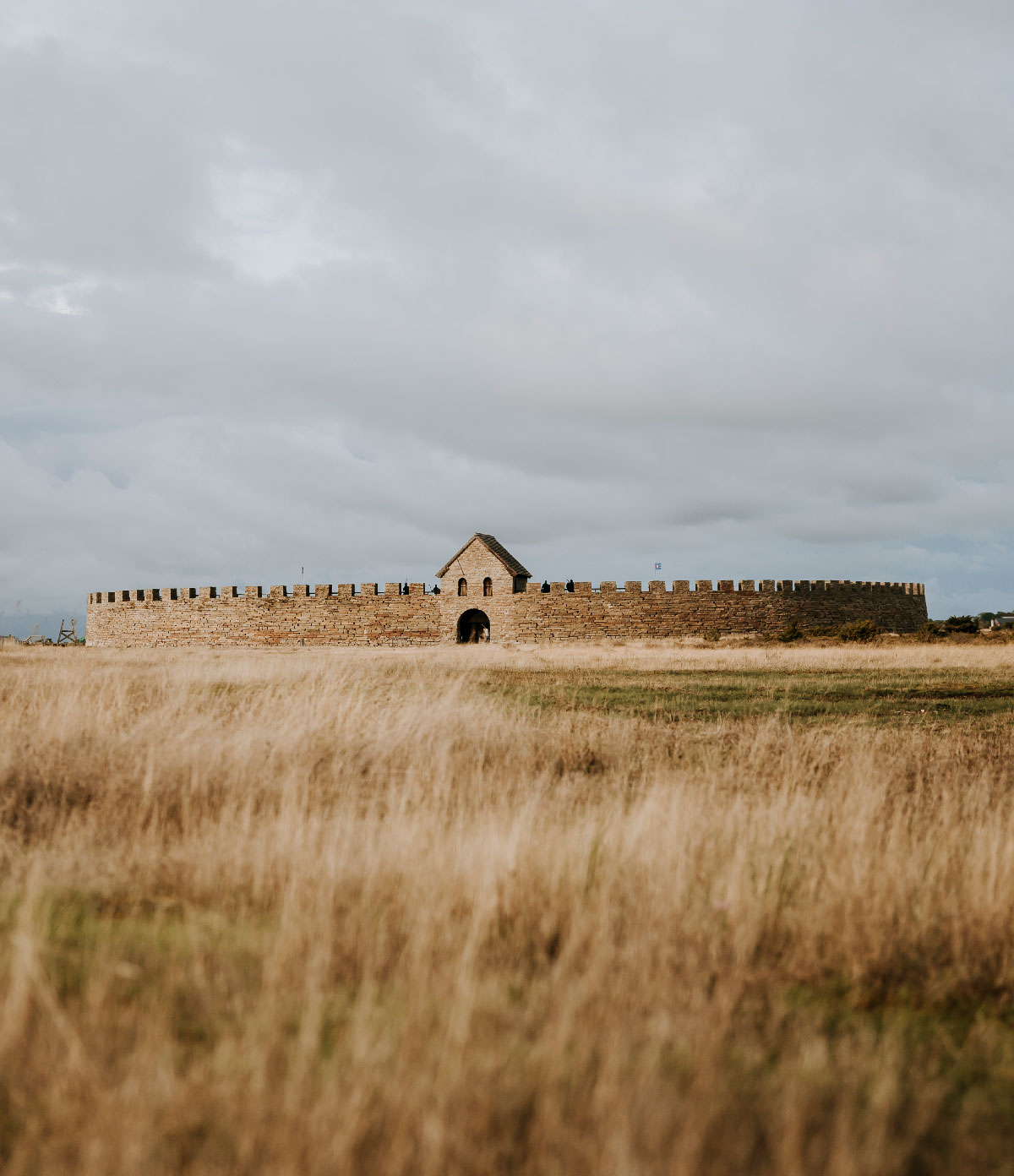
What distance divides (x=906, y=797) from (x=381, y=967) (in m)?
3.92

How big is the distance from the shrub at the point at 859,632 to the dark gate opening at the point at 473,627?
1906 cm

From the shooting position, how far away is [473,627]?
45.4 meters

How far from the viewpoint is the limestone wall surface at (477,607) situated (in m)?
42.4

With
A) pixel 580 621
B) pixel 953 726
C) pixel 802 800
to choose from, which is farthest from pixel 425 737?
pixel 580 621

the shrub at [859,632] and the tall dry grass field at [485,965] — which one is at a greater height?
the shrub at [859,632]

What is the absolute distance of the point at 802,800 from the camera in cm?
450

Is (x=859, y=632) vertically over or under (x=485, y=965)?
over

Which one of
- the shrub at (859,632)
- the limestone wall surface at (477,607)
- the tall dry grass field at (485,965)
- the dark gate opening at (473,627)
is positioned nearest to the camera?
the tall dry grass field at (485,965)

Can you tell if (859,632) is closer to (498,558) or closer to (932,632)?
(932,632)

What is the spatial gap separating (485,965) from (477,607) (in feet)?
136

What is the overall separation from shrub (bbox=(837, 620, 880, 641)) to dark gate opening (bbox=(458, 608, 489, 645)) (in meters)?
19.1

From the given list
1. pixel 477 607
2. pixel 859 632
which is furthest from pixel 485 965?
pixel 477 607

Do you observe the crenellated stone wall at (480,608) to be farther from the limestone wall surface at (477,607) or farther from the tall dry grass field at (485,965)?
the tall dry grass field at (485,965)

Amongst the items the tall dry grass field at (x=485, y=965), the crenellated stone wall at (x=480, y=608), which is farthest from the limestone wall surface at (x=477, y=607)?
the tall dry grass field at (x=485, y=965)
